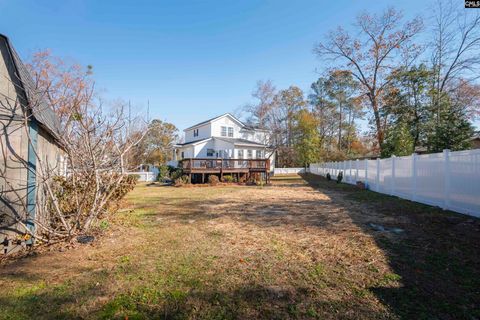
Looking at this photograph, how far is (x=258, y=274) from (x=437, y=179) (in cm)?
738

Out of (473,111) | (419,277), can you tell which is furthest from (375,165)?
(473,111)

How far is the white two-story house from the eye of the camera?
1017 inches

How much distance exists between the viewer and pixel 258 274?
3365 mm

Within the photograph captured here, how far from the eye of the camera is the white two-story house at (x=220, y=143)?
2583 centimetres

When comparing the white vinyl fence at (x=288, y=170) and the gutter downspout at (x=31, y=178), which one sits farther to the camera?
the white vinyl fence at (x=288, y=170)

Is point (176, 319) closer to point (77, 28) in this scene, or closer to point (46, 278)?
point (46, 278)

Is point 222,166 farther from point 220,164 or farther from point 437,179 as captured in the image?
point 437,179

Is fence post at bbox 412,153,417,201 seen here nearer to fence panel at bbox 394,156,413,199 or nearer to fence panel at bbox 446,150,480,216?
fence panel at bbox 394,156,413,199

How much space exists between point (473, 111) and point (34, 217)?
Result: 1315 inches

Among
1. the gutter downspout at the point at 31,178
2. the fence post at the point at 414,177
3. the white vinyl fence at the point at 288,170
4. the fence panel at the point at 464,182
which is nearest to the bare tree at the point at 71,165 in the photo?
the gutter downspout at the point at 31,178

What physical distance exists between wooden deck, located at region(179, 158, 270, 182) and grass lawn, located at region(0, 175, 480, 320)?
498 inches

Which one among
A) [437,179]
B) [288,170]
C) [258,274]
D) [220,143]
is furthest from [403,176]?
[288,170]

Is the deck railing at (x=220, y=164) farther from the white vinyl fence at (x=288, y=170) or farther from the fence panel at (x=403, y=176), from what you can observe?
the white vinyl fence at (x=288, y=170)

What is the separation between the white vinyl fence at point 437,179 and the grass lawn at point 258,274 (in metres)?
0.81
